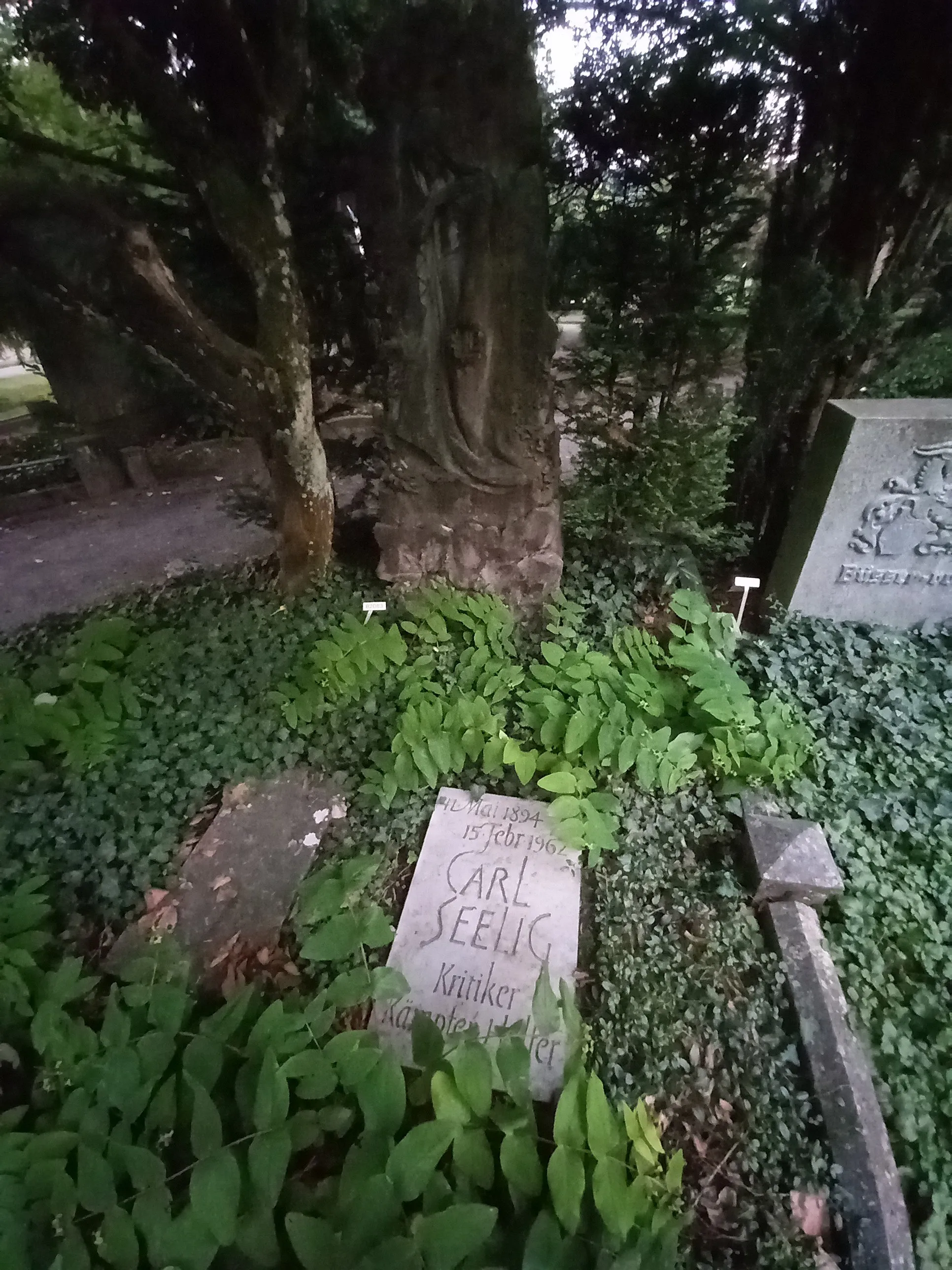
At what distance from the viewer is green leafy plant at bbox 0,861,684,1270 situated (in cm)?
157

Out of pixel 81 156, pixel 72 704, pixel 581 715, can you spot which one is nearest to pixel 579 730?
pixel 581 715

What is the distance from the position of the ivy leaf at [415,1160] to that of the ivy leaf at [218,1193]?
38 cm

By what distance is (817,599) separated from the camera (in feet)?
12.2

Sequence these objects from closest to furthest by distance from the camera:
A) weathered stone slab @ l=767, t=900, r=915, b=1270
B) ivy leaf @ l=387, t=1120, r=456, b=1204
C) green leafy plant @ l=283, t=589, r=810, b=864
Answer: ivy leaf @ l=387, t=1120, r=456, b=1204 < weathered stone slab @ l=767, t=900, r=915, b=1270 < green leafy plant @ l=283, t=589, r=810, b=864

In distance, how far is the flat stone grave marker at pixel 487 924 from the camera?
2.29 meters

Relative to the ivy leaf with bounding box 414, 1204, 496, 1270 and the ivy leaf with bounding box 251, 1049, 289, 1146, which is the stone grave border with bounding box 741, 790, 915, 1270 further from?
the ivy leaf with bounding box 251, 1049, 289, 1146

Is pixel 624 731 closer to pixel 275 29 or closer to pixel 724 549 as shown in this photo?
pixel 724 549

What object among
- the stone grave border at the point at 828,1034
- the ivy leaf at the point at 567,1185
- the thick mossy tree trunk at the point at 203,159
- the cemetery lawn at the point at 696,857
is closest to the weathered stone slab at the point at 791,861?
the stone grave border at the point at 828,1034

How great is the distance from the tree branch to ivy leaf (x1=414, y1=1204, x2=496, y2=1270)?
12.8 feet

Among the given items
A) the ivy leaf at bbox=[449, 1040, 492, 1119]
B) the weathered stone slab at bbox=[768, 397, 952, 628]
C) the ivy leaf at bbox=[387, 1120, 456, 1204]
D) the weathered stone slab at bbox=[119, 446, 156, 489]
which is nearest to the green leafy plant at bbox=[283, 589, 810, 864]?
the weathered stone slab at bbox=[768, 397, 952, 628]

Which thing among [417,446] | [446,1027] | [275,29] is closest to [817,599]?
[417,446]

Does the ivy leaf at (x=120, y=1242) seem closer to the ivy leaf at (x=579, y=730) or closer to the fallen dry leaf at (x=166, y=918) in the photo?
the fallen dry leaf at (x=166, y=918)

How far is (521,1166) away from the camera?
1726mm

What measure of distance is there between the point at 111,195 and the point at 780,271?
3.29 metres
